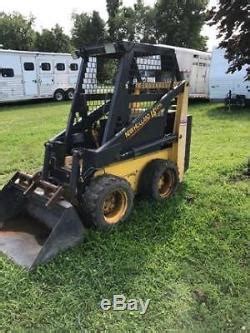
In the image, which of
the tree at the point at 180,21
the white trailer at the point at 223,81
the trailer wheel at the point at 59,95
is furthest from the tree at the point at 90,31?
the white trailer at the point at 223,81

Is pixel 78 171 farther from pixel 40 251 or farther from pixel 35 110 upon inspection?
pixel 35 110

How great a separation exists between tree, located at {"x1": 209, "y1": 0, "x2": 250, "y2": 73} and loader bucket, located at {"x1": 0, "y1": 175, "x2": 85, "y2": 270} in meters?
3.61

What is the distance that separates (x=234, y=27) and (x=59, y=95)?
16199mm

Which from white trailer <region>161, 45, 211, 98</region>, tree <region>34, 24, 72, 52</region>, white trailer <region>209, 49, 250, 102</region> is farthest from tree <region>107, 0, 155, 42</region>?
white trailer <region>209, 49, 250, 102</region>

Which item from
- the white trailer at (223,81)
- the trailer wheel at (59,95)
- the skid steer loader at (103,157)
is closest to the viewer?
the skid steer loader at (103,157)

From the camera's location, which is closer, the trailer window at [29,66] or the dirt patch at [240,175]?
the dirt patch at [240,175]

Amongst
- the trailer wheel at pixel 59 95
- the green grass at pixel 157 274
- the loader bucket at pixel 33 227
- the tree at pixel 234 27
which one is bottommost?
the trailer wheel at pixel 59 95

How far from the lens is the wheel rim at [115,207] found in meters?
4.29

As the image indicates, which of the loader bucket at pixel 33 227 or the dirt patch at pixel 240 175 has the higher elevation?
the loader bucket at pixel 33 227

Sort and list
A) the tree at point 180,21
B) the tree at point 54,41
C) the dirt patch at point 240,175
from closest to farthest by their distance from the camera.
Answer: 1. the dirt patch at point 240,175
2. the tree at point 54,41
3. the tree at point 180,21

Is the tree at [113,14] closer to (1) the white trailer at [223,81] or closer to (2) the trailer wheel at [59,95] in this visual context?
(2) the trailer wheel at [59,95]

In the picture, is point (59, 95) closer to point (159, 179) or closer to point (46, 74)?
point (46, 74)

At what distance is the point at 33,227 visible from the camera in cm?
424

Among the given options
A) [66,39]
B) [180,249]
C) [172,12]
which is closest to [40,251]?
[180,249]
